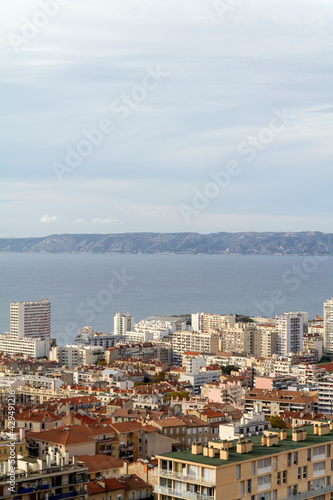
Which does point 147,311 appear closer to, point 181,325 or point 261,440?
point 181,325

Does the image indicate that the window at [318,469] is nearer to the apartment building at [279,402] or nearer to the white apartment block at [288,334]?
→ the apartment building at [279,402]

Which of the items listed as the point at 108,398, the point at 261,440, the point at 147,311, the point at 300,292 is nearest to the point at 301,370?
the point at 108,398

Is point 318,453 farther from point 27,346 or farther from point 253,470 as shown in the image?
point 27,346

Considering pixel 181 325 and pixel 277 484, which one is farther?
pixel 181 325

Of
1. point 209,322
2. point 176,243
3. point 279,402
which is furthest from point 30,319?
point 176,243

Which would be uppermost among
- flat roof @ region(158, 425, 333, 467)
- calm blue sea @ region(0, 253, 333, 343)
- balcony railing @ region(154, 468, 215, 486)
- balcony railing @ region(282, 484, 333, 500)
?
calm blue sea @ region(0, 253, 333, 343)

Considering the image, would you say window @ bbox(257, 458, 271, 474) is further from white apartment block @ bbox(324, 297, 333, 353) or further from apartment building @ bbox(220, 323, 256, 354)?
white apartment block @ bbox(324, 297, 333, 353)

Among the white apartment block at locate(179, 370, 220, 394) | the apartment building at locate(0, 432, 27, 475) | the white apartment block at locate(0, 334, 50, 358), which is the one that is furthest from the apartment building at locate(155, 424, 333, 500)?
the white apartment block at locate(0, 334, 50, 358)
